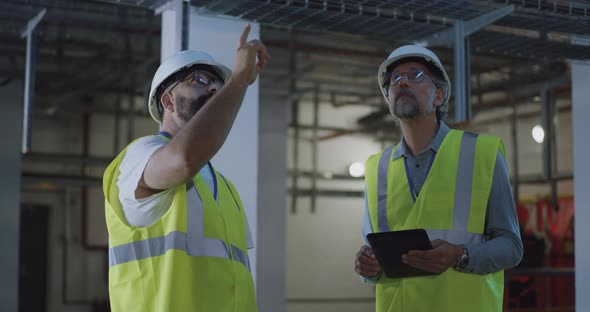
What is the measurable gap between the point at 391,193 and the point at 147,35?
612 centimetres

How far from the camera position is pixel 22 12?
5.10 meters

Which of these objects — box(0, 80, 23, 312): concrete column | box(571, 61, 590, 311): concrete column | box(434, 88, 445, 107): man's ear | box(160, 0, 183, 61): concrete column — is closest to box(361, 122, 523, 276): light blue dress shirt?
box(434, 88, 445, 107): man's ear

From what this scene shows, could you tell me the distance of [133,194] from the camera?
2.10 metres

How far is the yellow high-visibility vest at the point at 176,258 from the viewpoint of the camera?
225cm

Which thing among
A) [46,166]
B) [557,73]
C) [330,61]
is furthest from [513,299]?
[46,166]

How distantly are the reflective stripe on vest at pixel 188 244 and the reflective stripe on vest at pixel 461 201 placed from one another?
2.89 ft

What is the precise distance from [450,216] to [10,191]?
26.4ft

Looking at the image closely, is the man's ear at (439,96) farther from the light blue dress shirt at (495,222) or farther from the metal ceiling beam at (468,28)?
the metal ceiling beam at (468,28)

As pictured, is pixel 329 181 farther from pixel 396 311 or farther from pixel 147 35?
pixel 396 311

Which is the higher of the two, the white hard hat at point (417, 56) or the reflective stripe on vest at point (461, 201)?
the white hard hat at point (417, 56)

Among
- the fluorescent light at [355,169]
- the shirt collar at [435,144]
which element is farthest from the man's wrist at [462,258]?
the fluorescent light at [355,169]

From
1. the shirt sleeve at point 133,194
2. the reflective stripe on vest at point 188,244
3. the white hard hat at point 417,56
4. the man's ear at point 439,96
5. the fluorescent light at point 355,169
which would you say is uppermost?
the fluorescent light at point 355,169

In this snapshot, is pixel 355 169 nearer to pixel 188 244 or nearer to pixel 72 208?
pixel 72 208

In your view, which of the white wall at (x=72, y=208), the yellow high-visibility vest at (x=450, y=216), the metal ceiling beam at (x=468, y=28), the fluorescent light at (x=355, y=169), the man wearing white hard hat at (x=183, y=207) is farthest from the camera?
the fluorescent light at (x=355, y=169)
